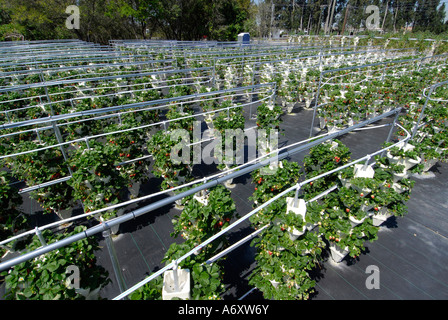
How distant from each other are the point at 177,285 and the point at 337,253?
2.71m

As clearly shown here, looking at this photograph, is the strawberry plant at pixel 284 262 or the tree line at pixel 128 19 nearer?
the strawberry plant at pixel 284 262

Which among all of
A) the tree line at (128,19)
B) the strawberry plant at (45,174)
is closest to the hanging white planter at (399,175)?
the strawberry plant at (45,174)

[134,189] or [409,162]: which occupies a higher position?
[409,162]

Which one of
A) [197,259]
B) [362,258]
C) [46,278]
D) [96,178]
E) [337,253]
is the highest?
[46,278]

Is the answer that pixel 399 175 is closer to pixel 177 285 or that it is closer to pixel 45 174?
pixel 177 285

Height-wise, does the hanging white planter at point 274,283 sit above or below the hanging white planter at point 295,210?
below

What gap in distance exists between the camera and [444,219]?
15.0 feet

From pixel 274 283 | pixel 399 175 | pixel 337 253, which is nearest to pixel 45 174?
pixel 274 283

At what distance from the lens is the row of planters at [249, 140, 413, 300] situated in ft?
9.07

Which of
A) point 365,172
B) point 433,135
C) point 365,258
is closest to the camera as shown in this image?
point 365,172

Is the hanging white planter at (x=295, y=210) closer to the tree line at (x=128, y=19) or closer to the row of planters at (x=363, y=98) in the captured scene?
the row of planters at (x=363, y=98)

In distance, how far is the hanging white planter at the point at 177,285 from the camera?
6.68 feet

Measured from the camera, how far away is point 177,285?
2.05 m
